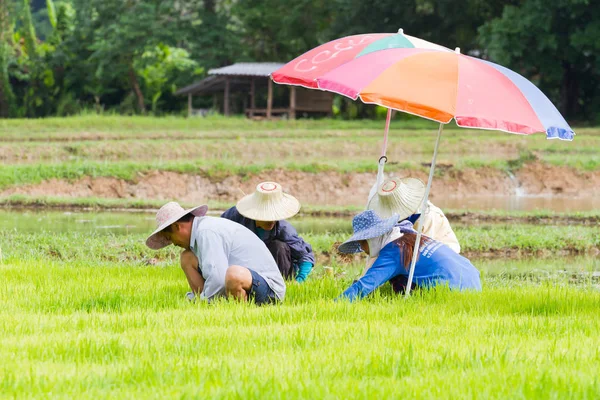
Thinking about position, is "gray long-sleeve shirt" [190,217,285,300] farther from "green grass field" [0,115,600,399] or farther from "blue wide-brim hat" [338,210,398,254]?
"blue wide-brim hat" [338,210,398,254]

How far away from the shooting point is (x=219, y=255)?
6148 millimetres

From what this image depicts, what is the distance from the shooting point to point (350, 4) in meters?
36.0

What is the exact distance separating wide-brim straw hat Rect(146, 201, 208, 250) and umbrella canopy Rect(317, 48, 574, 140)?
120cm

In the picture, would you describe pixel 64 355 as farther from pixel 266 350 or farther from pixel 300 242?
pixel 300 242

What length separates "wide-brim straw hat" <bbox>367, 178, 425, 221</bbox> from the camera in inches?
280

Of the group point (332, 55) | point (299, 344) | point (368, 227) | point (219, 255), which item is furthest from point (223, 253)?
point (332, 55)

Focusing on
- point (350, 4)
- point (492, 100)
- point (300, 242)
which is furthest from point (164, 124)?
point (492, 100)

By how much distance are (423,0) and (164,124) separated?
35.7 ft

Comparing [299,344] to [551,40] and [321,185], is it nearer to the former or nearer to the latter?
[321,185]

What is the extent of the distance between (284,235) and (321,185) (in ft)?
41.7

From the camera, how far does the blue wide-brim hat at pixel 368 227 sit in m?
6.38

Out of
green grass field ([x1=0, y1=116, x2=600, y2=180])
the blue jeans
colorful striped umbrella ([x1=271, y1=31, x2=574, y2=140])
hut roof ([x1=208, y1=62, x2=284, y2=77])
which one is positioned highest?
colorful striped umbrella ([x1=271, y1=31, x2=574, y2=140])

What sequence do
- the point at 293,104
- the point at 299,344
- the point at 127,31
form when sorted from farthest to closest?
1. the point at 293,104
2. the point at 127,31
3. the point at 299,344

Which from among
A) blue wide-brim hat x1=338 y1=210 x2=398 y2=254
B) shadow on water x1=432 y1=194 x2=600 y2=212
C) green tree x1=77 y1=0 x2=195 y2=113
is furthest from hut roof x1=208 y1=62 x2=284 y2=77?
blue wide-brim hat x1=338 y1=210 x2=398 y2=254
